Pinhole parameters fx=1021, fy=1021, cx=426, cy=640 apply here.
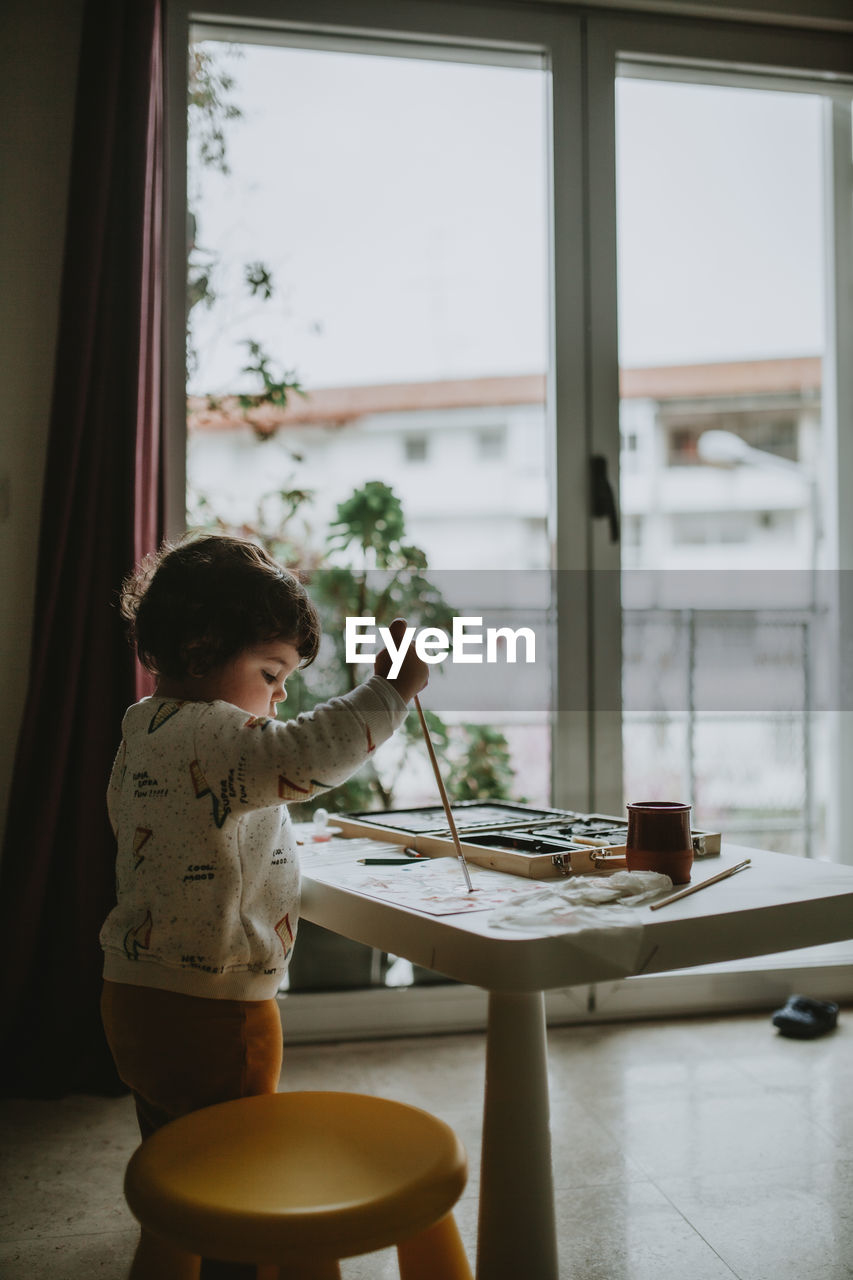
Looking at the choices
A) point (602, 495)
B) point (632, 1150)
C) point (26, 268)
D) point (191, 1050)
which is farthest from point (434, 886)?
point (26, 268)

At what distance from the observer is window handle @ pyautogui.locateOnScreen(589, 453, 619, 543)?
7.93 feet

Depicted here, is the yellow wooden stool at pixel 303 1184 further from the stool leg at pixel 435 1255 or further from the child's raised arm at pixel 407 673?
the child's raised arm at pixel 407 673

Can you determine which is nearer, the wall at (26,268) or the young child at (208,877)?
the young child at (208,877)

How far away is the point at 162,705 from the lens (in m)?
1.14

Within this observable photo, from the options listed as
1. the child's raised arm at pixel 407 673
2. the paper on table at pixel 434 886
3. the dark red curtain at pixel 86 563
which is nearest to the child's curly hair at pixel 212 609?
the child's raised arm at pixel 407 673

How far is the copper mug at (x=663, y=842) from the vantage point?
113 cm

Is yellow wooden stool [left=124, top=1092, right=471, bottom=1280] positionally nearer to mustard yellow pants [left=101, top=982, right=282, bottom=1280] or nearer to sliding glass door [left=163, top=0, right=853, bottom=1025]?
mustard yellow pants [left=101, top=982, right=282, bottom=1280]

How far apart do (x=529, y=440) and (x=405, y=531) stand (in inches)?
19.1

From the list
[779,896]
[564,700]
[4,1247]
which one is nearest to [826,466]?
[564,700]

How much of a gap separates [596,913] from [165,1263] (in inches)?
20.5

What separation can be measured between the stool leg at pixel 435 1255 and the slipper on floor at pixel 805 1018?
1.50 meters

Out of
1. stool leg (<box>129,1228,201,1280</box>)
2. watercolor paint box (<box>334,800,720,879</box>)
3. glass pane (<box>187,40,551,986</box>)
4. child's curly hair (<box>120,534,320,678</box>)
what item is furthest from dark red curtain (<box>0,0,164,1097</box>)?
stool leg (<box>129,1228,201,1280</box>)

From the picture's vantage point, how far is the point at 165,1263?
37.7 inches

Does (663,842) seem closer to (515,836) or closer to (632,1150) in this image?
(515,836)
